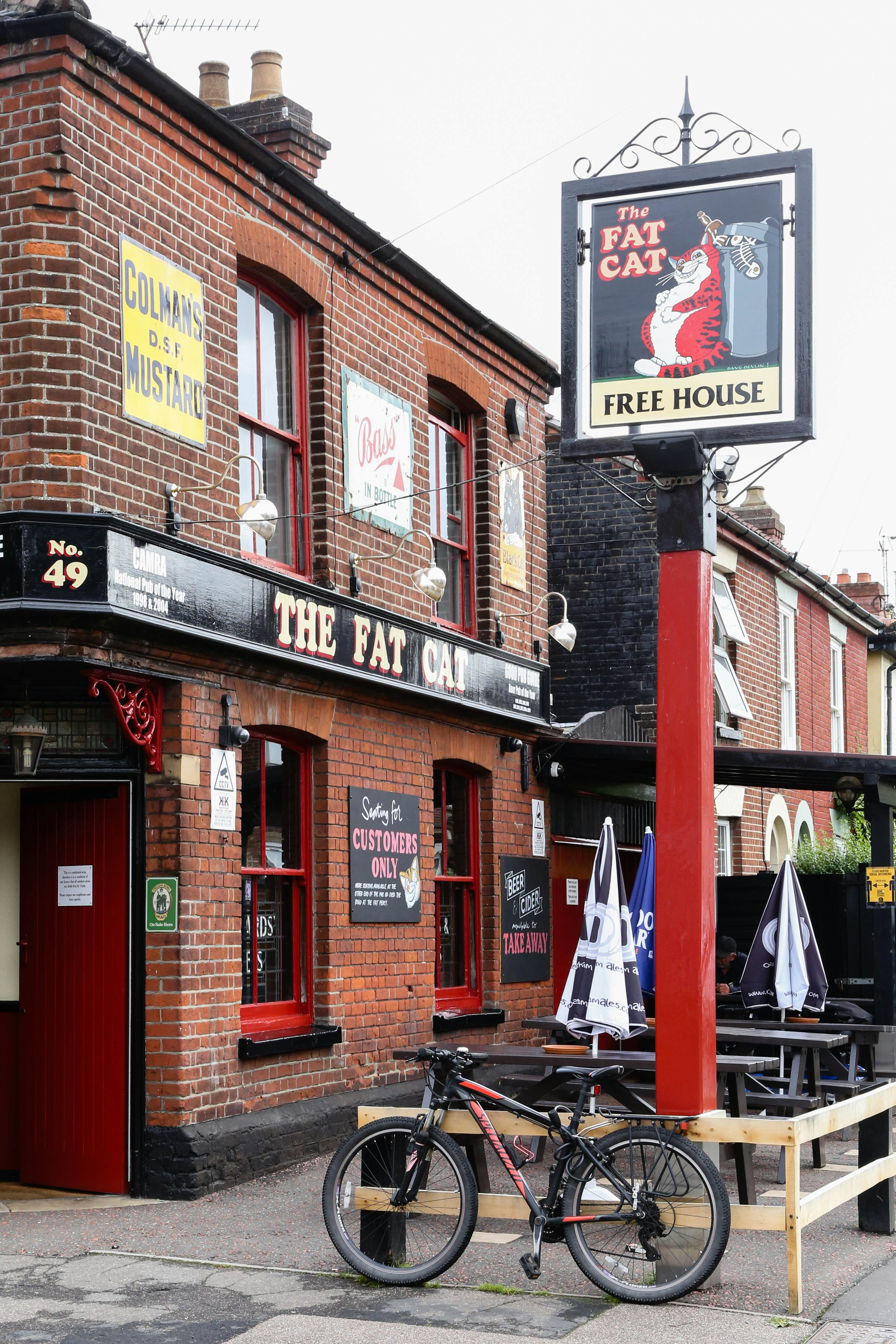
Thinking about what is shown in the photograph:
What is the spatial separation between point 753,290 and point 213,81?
6.40 m

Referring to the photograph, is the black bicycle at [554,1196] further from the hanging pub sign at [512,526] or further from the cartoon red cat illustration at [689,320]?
the hanging pub sign at [512,526]

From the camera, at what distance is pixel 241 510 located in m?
10.3

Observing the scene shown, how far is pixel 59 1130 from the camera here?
9.49 m

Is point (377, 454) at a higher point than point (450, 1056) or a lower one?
higher

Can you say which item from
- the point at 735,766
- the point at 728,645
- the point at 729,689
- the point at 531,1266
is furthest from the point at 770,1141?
the point at 728,645

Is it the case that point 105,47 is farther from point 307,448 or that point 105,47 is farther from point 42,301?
point 307,448

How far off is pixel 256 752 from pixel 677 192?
15.3 feet

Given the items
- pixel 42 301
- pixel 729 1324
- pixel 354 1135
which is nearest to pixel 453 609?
pixel 42 301

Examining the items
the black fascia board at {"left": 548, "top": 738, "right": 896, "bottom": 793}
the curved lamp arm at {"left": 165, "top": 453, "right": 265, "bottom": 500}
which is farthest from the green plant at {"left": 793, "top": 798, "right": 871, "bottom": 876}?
the curved lamp arm at {"left": 165, "top": 453, "right": 265, "bottom": 500}

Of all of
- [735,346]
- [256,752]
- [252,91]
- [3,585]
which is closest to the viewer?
[735,346]

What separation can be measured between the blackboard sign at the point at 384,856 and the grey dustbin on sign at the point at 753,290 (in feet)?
16.2

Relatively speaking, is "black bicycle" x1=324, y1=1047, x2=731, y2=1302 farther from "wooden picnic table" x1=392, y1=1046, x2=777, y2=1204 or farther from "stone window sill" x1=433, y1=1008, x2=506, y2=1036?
"stone window sill" x1=433, y1=1008, x2=506, y2=1036

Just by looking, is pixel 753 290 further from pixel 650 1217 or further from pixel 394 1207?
pixel 394 1207

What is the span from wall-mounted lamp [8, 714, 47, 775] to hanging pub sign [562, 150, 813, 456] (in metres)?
3.42
